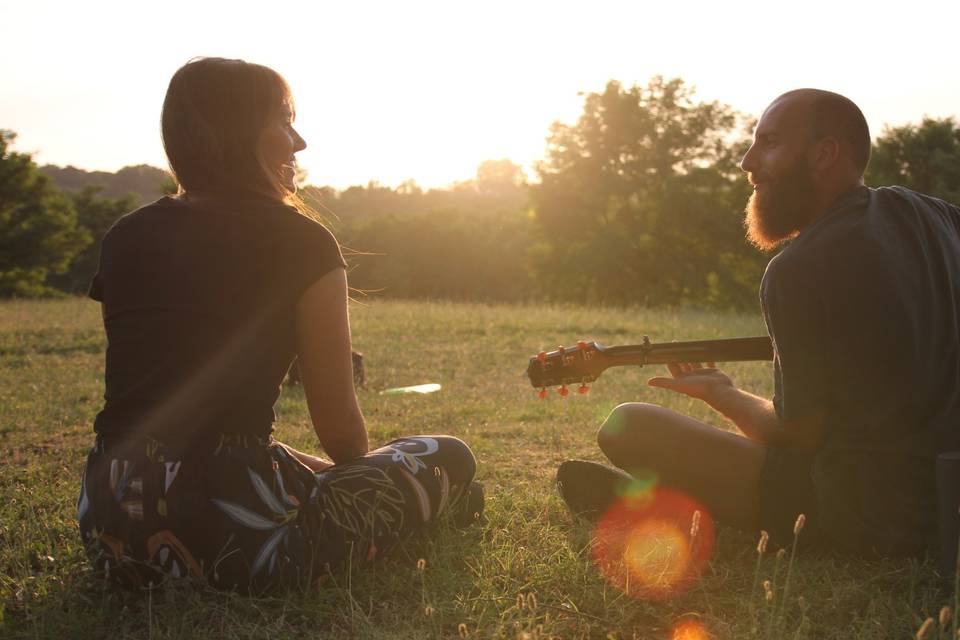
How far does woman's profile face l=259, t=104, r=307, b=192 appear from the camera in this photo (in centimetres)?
255

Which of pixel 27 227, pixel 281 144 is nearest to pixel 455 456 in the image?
pixel 281 144

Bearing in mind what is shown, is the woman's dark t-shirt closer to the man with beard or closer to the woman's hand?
the woman's hand

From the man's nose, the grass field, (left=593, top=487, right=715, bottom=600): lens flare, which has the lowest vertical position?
the grass field

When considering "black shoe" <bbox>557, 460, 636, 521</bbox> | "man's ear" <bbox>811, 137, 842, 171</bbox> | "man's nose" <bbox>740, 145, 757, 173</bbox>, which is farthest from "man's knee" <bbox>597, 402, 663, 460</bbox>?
"man's ear" <bbox>811, 137, 842, 171</bbox>

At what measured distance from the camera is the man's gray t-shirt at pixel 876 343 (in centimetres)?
263

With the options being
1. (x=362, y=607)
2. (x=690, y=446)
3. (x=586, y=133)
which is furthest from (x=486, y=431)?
(x=586, y=133)

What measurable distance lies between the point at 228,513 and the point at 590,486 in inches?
68.6

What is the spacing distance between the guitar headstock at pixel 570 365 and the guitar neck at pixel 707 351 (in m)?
0.17

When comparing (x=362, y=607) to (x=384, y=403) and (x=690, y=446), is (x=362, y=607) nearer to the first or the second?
(x=690, y=446)

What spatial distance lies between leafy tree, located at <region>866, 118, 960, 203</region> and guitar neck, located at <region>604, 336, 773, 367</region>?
2622 cm

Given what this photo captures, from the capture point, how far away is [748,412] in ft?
9.95

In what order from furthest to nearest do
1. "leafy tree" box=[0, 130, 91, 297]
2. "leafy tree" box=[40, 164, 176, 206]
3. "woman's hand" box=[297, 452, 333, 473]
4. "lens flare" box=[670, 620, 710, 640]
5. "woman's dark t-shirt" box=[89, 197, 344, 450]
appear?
"leafy tree" box=[40, 164, 176, 206], "leafy tree" box=[0, 130, 91, 297], "woman's hand" box=[297, 452, 333, 473], "lens flare" box=[670, 620, 710, 640], "woman's dark t-shirt" box=[89, 197, 344, 450]

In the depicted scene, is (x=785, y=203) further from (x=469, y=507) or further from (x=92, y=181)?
(x=92, y=181)

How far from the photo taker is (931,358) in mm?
2662
